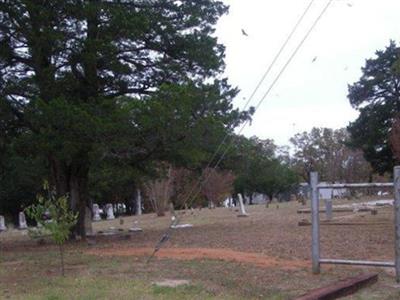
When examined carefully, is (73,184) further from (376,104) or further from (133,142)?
(376,104)

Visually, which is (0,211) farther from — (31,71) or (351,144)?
(31,71)

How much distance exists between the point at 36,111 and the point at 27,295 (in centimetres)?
945

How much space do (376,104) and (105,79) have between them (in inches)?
1529

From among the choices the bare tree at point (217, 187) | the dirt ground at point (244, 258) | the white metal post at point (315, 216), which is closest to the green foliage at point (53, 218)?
the dirt ground at point (244, 258)

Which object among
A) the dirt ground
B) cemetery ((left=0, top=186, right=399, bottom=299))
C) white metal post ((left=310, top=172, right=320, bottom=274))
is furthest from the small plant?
white metal post ((left=310, top=172, right=320, bottom=274))

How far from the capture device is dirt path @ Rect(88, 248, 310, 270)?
1223 cm

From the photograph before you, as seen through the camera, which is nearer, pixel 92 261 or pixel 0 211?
pixel 92 261

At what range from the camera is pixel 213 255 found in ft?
46.0

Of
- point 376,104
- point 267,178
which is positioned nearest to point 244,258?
point 376,104

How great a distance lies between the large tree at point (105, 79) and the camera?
59.0ft

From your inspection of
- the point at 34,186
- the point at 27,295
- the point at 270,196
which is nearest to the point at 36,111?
the point at 27,295

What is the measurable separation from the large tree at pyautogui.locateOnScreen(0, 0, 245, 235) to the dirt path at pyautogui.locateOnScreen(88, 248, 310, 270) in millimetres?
3481

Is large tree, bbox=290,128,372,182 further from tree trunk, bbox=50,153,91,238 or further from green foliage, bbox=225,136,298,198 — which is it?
tree trunk, bbox=50,153,91,238

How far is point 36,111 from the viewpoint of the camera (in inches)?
709
